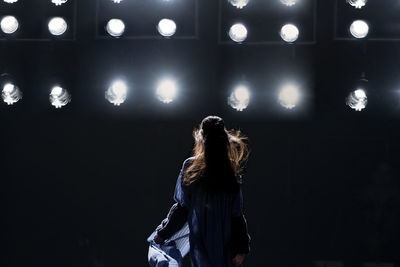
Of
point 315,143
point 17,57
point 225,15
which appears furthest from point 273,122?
point 17,57

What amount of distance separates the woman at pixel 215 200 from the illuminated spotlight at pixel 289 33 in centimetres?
167

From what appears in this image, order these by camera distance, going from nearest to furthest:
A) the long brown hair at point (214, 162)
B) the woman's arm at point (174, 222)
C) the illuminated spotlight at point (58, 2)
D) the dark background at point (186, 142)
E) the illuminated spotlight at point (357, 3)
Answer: the long brown hair at point (214, 162)
the woman's arm at point (174, 222)
the illuminated spotlight at point (357, 3)
the illuminated spotlight at point (58, 2)
the dark background at point (186, 142)

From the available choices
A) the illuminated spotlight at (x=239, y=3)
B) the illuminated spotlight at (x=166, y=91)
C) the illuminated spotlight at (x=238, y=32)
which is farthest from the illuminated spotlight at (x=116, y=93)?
the illuminated spotlight at (x=239, y=3)

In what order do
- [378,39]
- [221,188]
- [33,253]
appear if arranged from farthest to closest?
[33,253]
[378,39]
[221,188]

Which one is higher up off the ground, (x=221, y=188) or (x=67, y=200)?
(x=221, y=188)

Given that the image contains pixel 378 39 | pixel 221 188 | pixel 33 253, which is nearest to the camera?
pixel 221 188

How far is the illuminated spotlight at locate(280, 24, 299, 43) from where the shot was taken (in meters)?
4.76

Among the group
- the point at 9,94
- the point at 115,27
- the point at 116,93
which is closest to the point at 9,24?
the point at 9,94

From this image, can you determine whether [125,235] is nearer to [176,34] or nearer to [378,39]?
[176,34]

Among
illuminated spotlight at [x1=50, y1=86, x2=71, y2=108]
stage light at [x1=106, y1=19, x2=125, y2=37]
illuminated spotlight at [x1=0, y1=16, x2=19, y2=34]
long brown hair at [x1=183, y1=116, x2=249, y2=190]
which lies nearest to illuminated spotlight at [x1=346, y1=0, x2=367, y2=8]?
stage light at [x1=106, y1=19, x2=125, y2=37]

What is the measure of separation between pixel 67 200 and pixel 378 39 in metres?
2.87

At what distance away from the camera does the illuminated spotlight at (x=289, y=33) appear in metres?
4.76

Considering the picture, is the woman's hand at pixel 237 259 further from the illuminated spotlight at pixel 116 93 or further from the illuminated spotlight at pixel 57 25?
the illuminated spotlight at pixel 57 25

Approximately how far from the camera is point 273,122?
16.6 ft
